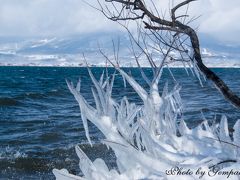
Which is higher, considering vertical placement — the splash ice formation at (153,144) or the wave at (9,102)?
the splash ice formation at (153,144)

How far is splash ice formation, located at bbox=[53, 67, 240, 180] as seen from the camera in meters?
3.76

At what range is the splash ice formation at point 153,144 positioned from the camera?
3.76 m

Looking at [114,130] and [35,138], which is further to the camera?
[35,138]

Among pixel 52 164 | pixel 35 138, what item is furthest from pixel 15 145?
pixel 52 164

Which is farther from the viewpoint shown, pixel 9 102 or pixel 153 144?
pixel 9 102

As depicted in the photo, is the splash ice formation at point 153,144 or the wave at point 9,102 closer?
the splash ice formation at point 153,144

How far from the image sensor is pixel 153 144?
402 cm

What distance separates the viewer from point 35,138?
14.2 meters

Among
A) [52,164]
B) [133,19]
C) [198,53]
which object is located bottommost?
[52,164]

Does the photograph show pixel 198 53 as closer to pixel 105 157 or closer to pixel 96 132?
pixel 105 157

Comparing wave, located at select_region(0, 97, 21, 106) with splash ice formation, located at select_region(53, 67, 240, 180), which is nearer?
splash ice formation, located at select_region(53, 67, 240, 180)

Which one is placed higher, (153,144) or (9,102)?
(153,144)

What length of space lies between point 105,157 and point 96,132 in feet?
13.2

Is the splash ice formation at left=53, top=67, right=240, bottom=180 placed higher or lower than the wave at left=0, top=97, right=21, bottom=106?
higher
